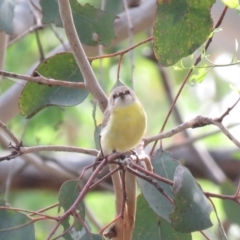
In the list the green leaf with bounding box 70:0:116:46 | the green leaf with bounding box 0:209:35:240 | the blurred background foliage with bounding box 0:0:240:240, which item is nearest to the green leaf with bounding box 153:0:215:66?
the green leaf with bounding box 70:0:116:46

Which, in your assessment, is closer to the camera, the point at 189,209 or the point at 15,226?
the point at 189,209

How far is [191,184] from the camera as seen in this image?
2.65 feet

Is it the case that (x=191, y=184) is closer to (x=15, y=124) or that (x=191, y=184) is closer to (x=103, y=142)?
(x=103, y=142)

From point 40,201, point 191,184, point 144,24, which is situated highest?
point 144,24

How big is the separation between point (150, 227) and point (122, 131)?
0.17 meters

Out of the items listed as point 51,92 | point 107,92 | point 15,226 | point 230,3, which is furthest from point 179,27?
point 107,92

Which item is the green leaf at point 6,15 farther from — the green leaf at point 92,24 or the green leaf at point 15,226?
the green leaf at point 15,226

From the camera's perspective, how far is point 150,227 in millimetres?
1002

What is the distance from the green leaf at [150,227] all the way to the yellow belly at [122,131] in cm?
11

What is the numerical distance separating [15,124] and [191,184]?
1440 mm

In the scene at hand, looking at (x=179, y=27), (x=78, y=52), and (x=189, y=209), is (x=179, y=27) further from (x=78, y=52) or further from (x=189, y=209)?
(x=189, y=209)

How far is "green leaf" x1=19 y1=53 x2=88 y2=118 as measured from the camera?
1.02 meters

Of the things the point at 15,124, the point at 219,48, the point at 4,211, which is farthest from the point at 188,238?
the point at 219,48

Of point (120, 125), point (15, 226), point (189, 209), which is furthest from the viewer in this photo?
point (120, 125)
